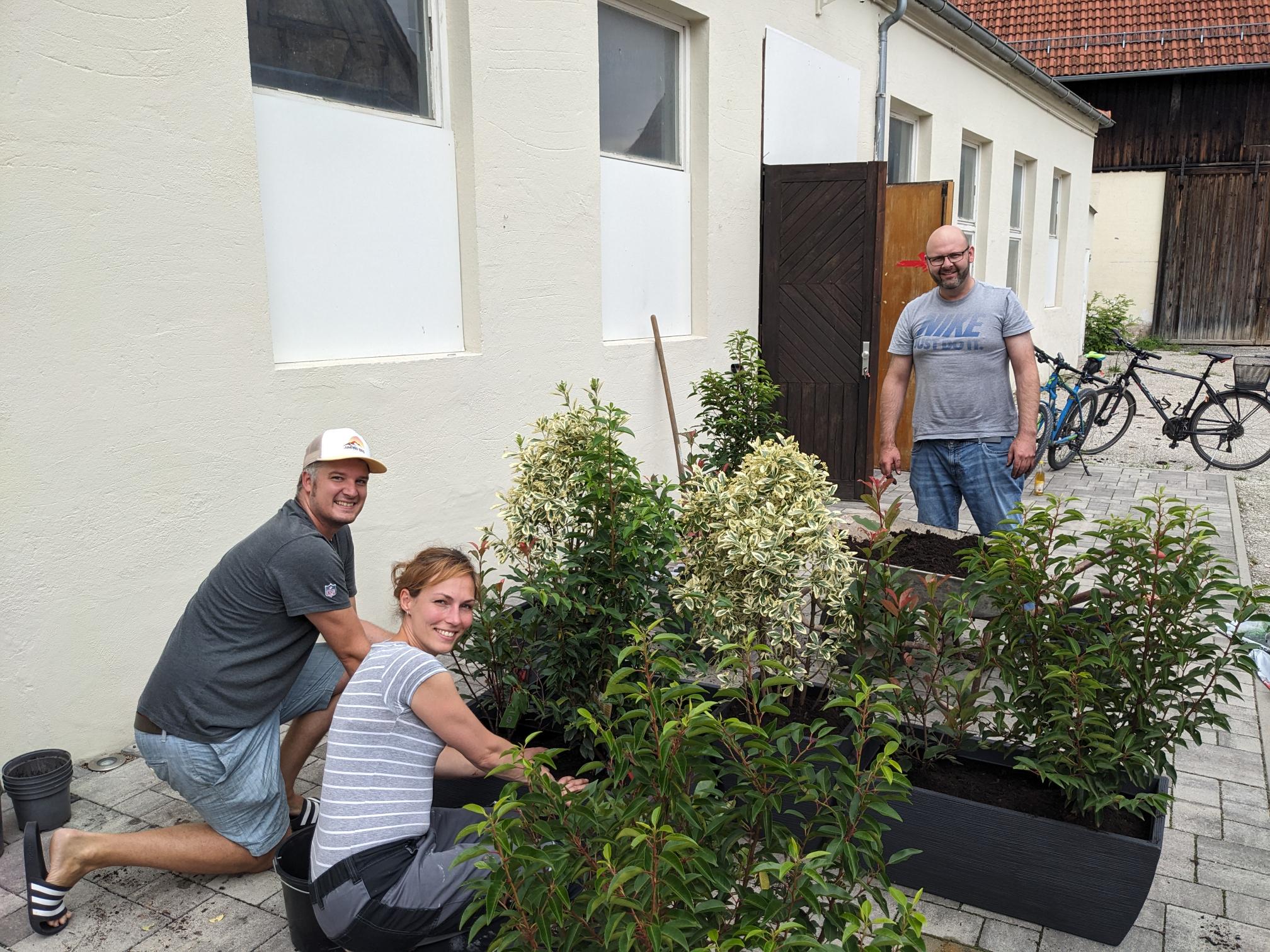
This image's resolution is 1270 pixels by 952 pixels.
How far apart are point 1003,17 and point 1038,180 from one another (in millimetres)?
10518

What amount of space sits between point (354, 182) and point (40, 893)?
3428 millimetres

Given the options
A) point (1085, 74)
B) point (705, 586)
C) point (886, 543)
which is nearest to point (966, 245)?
point (886, 543)

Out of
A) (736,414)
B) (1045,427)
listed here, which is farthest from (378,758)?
(1045,427)

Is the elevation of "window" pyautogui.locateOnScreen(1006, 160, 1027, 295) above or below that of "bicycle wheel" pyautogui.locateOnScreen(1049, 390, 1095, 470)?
above

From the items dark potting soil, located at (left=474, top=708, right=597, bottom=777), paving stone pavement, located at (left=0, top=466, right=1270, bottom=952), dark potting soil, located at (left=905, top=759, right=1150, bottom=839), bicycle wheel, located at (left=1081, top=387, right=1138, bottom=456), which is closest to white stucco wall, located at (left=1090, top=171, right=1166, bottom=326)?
bicycle wheel, located at (left=1081, top=387, right=1138, bottom=456)

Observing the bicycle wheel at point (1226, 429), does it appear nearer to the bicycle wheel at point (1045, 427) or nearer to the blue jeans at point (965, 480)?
the bicycle wheel at point (1045, 427)

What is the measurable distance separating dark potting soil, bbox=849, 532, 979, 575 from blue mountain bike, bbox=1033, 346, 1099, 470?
5688 millimetres

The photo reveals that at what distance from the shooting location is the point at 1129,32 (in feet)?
74.4

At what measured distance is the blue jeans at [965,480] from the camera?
16.2 ft

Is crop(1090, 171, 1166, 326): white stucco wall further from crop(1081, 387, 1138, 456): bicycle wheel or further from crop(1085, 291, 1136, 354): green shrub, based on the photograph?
crop(1081, 387, 1138, 456): bicycle wheel

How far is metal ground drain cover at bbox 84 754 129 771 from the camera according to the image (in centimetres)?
397

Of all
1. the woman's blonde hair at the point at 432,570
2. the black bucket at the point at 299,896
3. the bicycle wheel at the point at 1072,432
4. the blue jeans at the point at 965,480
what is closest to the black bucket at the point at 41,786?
the black bucket at the point at 299,896

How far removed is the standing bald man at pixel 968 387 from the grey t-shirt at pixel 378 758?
312cm

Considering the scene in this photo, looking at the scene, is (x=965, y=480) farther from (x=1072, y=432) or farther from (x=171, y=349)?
(x=1072, y=432)
